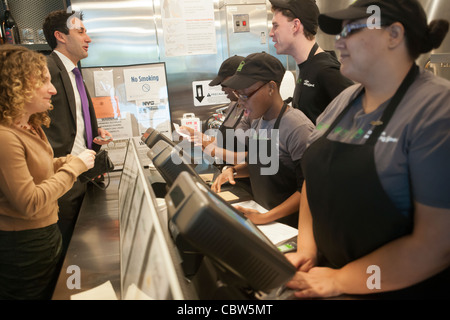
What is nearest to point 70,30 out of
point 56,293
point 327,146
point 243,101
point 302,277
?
point 243,101

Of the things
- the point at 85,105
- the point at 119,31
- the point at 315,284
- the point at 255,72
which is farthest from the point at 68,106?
the point at 315,284

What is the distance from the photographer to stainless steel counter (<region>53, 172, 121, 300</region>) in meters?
1.35

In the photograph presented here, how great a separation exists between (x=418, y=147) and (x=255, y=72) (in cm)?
111

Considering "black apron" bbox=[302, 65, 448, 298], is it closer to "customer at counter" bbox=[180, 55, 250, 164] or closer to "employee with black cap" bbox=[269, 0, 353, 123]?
"employee with black cap" bbox=[269, 0, 353, 123]

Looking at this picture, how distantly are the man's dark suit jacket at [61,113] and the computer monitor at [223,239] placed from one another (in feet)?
7.14

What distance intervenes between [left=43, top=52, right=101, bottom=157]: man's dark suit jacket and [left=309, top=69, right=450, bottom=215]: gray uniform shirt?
2.23m

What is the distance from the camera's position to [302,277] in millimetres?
1004

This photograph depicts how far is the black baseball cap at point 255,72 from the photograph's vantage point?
186 centimetres

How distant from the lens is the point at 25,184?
1.43m

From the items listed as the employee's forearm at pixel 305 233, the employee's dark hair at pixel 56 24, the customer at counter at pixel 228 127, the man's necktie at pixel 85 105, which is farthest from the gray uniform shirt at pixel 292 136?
the employee's dark hair at pixel 56 24

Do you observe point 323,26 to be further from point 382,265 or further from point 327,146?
point 382,265

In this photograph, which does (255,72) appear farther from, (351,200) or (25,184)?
(25,184)

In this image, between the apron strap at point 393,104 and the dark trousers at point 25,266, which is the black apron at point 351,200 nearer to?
the apron strap at point 393,104

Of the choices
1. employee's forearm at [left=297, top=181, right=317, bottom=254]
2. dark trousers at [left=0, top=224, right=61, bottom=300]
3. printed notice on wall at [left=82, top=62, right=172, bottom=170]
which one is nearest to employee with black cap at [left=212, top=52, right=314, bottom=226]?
employee's forearm at [left=297, top=181, right=317, bottom=254]
